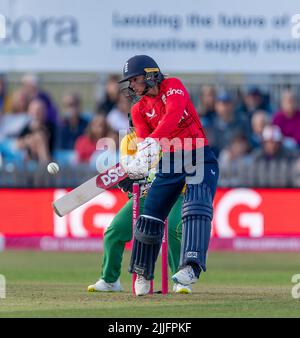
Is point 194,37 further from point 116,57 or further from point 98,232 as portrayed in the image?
point 98,232

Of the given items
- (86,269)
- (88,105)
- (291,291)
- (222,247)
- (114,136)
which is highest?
(88,105)

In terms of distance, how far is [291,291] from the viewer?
33.5 feet

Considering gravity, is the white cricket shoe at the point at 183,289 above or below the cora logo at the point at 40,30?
below

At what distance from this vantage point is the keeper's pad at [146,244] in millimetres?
9391

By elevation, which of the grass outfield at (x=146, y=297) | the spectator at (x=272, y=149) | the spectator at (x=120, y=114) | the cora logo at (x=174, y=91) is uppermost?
the spectator at (x=120, y=114)

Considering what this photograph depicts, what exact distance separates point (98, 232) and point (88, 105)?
377 cm

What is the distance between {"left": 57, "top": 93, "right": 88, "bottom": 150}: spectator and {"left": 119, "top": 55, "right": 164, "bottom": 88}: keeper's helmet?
9.03 meters

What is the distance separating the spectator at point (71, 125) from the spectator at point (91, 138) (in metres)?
0.17

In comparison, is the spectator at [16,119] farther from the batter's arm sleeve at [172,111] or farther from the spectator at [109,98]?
the batter's arm sleeve at [172,111]

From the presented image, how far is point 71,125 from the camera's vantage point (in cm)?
1855

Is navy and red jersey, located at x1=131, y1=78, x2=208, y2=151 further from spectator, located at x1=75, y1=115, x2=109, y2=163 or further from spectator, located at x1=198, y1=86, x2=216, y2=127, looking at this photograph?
spectator, located at x1=198, y1=86, x2=216, y2=127

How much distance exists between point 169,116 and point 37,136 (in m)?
9.26

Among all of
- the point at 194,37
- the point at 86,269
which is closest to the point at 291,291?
the point at 86,269

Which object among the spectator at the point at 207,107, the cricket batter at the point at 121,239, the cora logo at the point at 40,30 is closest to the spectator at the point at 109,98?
the cora logo at the point at 40,30
